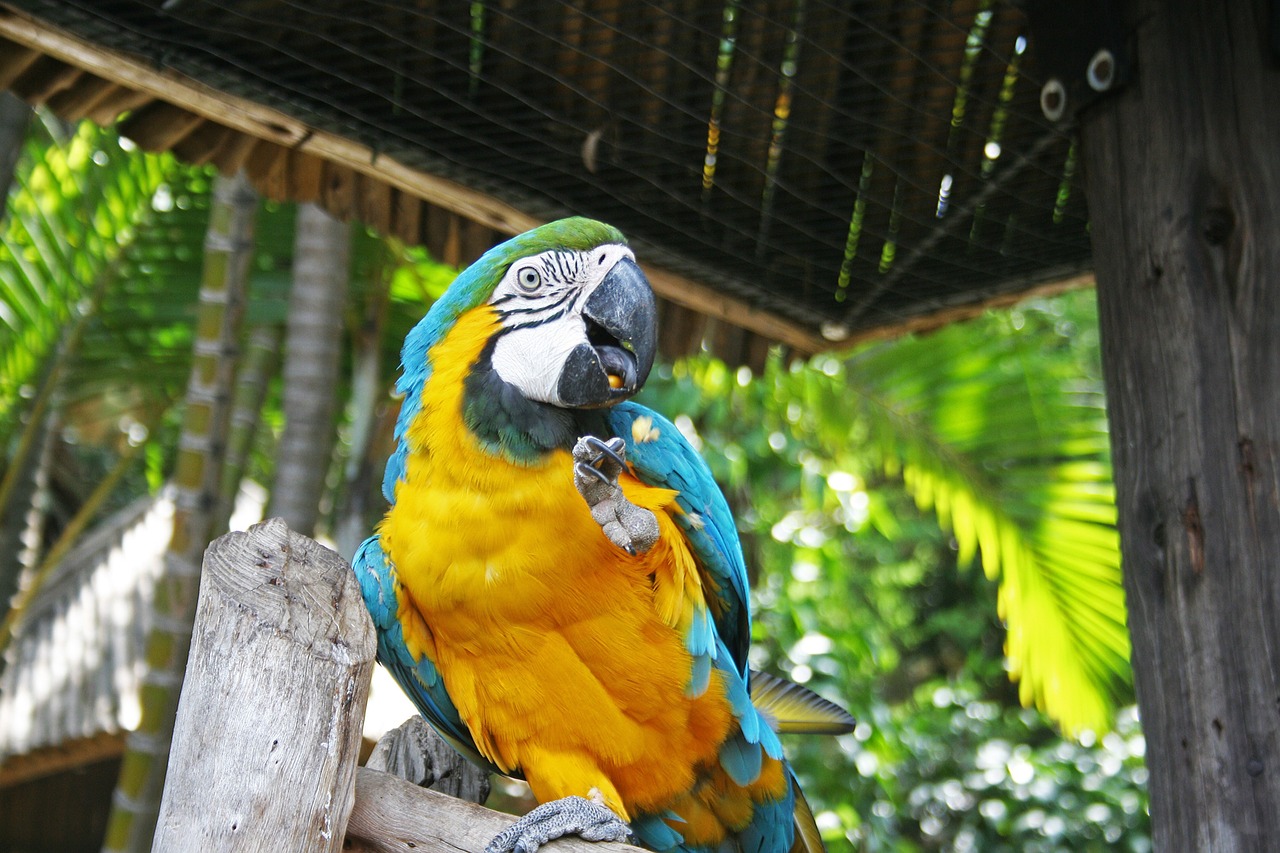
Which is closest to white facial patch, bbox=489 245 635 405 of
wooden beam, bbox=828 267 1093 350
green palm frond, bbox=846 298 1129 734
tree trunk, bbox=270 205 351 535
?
wooden beam, bbox=828 267 1093 350

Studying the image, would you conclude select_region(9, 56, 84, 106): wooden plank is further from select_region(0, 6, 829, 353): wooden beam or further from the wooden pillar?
the wooden pillar

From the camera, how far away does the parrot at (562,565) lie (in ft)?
4.96

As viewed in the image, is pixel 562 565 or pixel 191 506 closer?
pixel 562 565

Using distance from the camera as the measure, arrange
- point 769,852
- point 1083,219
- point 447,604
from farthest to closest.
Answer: point 1083,219 → point 769,852 → point 447,604

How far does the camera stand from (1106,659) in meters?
3.44

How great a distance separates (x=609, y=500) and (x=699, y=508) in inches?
13.9

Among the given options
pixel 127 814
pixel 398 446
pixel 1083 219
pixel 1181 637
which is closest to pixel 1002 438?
pixel 1083 219

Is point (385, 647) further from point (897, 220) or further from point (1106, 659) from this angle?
point (1106, 659)

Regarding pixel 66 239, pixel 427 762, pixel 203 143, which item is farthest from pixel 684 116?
pixel 66 239

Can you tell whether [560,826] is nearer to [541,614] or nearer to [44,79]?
[541,614]

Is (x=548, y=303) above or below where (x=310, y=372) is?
below

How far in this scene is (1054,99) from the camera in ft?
6.08

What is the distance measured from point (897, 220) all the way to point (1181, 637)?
47.3 inches

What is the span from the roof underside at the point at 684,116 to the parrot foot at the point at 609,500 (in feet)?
2.86
